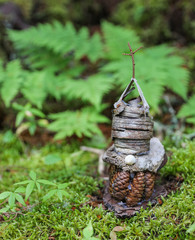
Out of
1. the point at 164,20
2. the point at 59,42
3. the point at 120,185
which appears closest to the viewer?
the point at 120,185

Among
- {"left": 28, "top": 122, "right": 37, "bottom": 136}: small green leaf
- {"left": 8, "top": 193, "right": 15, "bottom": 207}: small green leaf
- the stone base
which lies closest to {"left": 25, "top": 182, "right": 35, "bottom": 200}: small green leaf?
{"left": 8, "top": 193, "right": 15, "bottom": 207}: small green leaf

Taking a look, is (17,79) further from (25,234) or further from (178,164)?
(178,164)

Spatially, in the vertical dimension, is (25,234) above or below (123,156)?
below

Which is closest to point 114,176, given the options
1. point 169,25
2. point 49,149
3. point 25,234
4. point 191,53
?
point 25,234

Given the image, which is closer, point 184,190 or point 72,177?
point 184,190

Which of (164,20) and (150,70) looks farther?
(164,20)

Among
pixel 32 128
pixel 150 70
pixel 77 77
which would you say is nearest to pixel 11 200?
pixel 32 128

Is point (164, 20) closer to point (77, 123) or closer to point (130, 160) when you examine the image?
point (77, 123)

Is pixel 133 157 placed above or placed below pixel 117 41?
below
